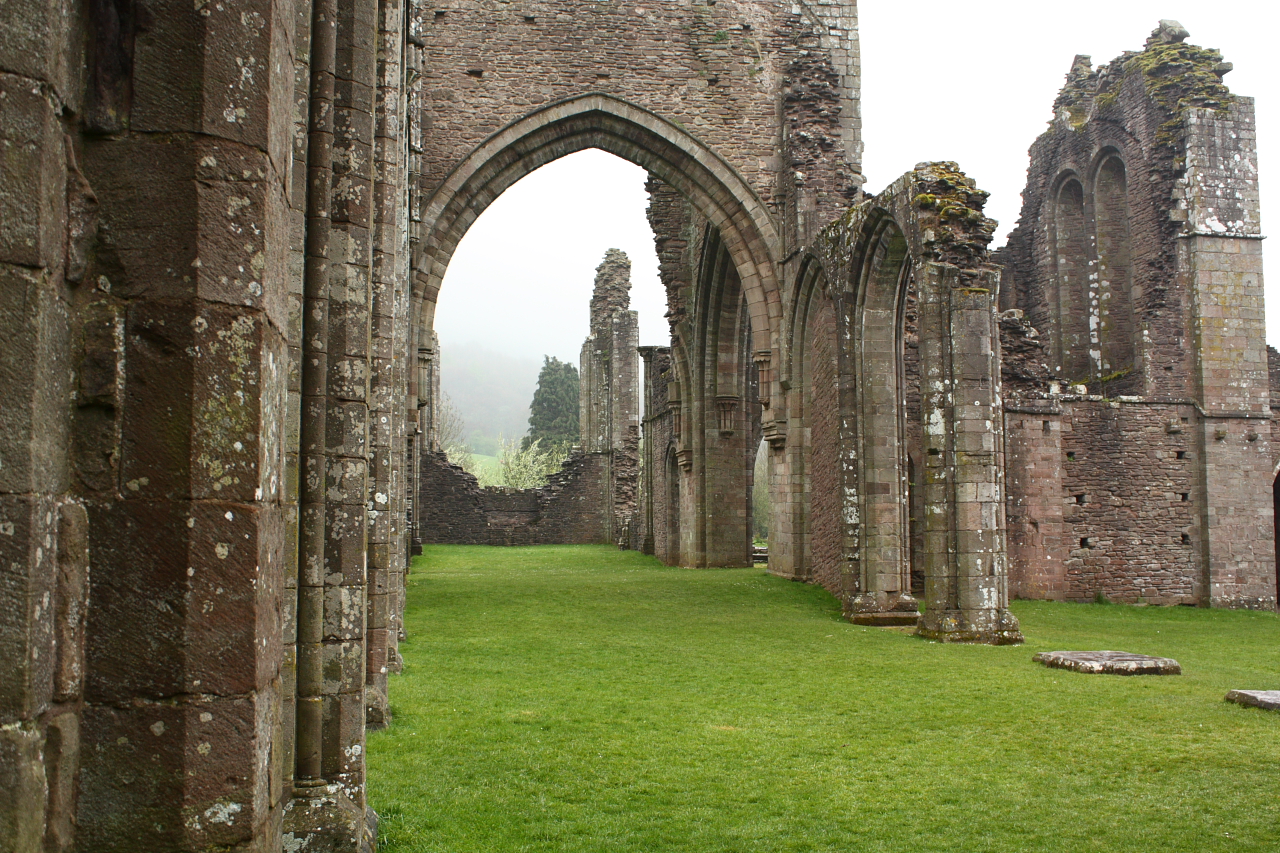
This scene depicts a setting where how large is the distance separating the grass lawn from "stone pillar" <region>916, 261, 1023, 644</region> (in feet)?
1.72

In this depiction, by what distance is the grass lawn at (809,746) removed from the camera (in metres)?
4.42

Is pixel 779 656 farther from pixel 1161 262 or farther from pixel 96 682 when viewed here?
pixel 1161 262

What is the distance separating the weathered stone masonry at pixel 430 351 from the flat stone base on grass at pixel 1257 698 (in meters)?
3.35

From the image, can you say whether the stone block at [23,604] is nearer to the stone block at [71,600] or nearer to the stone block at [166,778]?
the stone block at [71,600]

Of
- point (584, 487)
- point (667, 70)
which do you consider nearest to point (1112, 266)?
point (667, 70)

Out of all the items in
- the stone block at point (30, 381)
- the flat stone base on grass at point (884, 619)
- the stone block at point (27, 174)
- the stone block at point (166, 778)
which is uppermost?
the stone block at point (27, 174)

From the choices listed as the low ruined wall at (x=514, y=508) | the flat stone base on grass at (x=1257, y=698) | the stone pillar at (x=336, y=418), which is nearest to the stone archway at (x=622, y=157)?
the flat stone base on grass at (x=1257, y=698)

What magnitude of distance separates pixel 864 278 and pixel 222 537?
11.6 metres

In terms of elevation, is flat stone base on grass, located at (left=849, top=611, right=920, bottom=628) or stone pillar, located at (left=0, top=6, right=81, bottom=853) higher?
stone pillar, located at (left=0, top=6, right=81, bottom=853)

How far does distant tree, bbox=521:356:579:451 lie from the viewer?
57.1m

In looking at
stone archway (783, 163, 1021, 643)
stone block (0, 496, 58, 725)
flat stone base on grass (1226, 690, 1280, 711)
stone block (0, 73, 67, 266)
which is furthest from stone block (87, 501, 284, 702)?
stone archway (783, 163, 1021, 643)

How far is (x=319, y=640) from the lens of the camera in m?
3.85

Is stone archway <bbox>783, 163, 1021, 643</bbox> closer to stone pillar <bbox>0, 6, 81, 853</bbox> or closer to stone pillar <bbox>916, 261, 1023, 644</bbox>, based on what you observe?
stone pillar <bbox>916, 261, 1023, 644</bbox>

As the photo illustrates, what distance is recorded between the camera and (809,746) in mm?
5902
